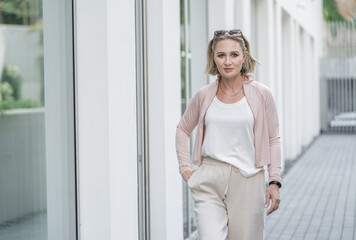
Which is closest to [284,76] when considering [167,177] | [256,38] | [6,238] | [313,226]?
[256,38]

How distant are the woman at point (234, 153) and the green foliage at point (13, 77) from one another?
107 cm

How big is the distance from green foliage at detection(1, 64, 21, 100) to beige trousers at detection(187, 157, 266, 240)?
3.83 feet

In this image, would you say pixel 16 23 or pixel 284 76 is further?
pixel 284 76

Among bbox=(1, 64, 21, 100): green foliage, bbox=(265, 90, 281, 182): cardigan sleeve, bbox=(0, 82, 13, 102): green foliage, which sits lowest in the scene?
bbox=(265, 90, 281, 182): cardigan sleeve

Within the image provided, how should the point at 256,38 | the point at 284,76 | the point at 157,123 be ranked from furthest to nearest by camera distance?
the point at 284,76 < the point at 256,38 < the point at 157,123

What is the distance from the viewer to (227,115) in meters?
3.60

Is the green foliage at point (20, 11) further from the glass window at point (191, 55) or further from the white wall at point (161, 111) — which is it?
the glass window at point (191, 55)

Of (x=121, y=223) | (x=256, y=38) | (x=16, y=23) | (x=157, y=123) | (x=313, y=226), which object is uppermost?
(x=256, y=38)

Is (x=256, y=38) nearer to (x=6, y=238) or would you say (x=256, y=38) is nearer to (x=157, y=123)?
(x=157, y=123)

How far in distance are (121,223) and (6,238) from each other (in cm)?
109

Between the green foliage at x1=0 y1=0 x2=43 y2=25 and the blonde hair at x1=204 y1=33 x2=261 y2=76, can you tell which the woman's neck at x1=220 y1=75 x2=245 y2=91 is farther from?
the green foliage at x1=0 y1=0 x2=43 y2=25

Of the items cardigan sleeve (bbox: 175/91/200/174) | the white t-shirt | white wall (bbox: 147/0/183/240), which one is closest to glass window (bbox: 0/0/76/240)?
cardigan sleeve (bbox: 175/91/200/174)

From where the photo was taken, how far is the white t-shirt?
3.58m

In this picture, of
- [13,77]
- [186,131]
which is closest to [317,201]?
[186,131]
